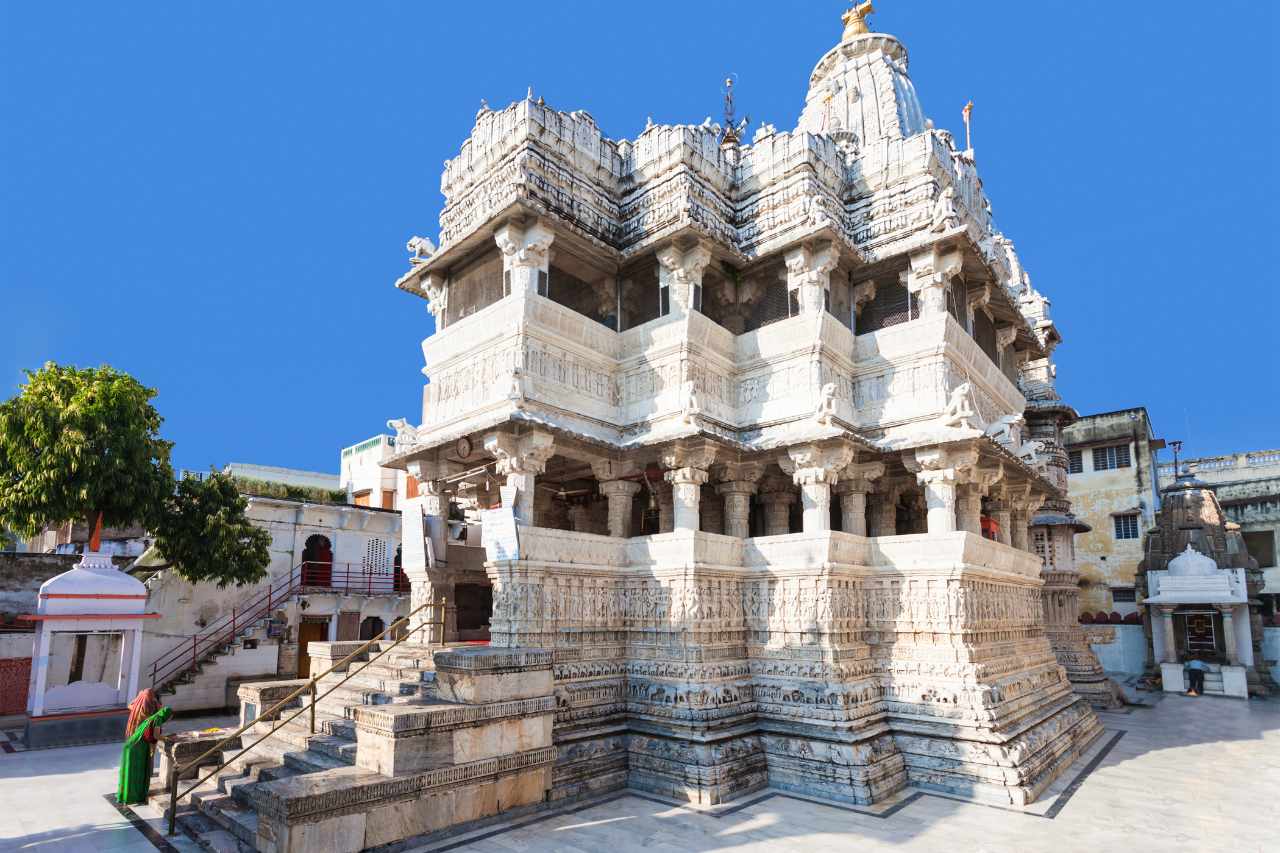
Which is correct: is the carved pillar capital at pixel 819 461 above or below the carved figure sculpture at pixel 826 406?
below

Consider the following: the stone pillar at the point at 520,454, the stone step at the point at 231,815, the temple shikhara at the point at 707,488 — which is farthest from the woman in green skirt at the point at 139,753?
the stone pillar at the point at 520,454

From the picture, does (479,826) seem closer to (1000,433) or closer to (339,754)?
(339,754)

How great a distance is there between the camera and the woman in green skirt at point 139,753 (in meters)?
9.13

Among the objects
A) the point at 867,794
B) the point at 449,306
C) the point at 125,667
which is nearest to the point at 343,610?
the point at 125,667

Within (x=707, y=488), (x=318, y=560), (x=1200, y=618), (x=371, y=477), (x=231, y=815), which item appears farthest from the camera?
(x=371, y=477)

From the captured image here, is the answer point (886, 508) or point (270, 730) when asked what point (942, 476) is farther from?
point (270, 730)

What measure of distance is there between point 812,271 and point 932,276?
1973mm

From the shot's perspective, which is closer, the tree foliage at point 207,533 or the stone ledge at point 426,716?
the stone ledge at point 426,716

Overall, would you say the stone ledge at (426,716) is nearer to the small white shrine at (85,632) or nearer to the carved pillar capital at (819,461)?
the carved pillar capital at (819,461)

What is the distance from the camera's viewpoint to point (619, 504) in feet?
41.9

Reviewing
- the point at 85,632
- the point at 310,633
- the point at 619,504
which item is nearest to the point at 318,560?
the point at 310,633

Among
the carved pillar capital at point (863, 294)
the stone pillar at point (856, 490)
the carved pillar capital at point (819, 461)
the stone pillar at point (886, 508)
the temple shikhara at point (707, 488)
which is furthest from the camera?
the stone pillar at point (886, 508)

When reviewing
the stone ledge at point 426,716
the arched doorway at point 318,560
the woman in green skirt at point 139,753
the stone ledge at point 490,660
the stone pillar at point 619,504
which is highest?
the stone pillar at point 619,504

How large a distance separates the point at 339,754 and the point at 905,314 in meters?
10.8
